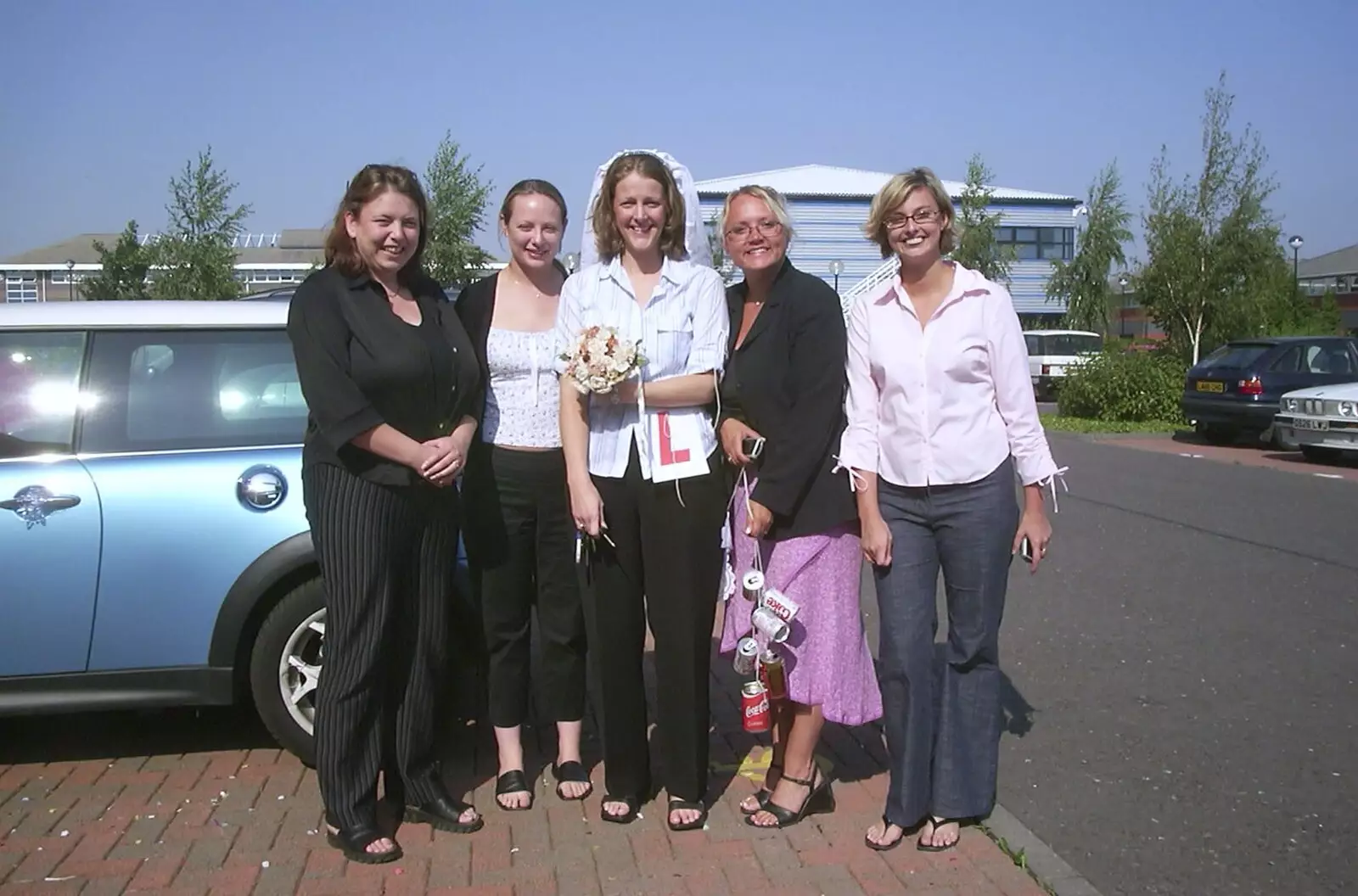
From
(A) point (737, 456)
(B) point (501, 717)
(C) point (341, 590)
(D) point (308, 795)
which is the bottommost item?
(D) point (308, 795)

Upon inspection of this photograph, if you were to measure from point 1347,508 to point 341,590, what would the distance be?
10.5 meters

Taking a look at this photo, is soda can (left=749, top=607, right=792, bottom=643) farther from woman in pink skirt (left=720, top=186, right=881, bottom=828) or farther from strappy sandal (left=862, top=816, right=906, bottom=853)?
strappy sandal (left=862, top=816, right=906, bottom=853)

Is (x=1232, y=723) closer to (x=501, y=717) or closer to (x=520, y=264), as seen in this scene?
(x=501, y=717)

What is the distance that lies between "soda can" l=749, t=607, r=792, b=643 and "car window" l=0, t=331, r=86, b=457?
2.50 m

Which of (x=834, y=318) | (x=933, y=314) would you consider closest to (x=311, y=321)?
(x=834, y=318)

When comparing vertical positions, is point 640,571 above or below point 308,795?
above

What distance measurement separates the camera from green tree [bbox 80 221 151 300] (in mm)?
30120

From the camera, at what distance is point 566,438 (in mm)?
4027

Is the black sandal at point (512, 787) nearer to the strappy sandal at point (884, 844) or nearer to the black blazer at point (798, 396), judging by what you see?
the strappy sandal at point (884, 844)

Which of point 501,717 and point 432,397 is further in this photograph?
point 501,717

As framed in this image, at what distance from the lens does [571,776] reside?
4430 mm

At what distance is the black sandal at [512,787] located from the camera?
4.29 meters

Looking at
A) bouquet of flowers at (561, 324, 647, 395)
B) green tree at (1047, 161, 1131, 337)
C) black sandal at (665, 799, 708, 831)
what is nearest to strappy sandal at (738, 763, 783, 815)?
black sandal at (665, 799, 708, 831)

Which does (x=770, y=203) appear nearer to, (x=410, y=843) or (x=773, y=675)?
(x=773, y=675)
